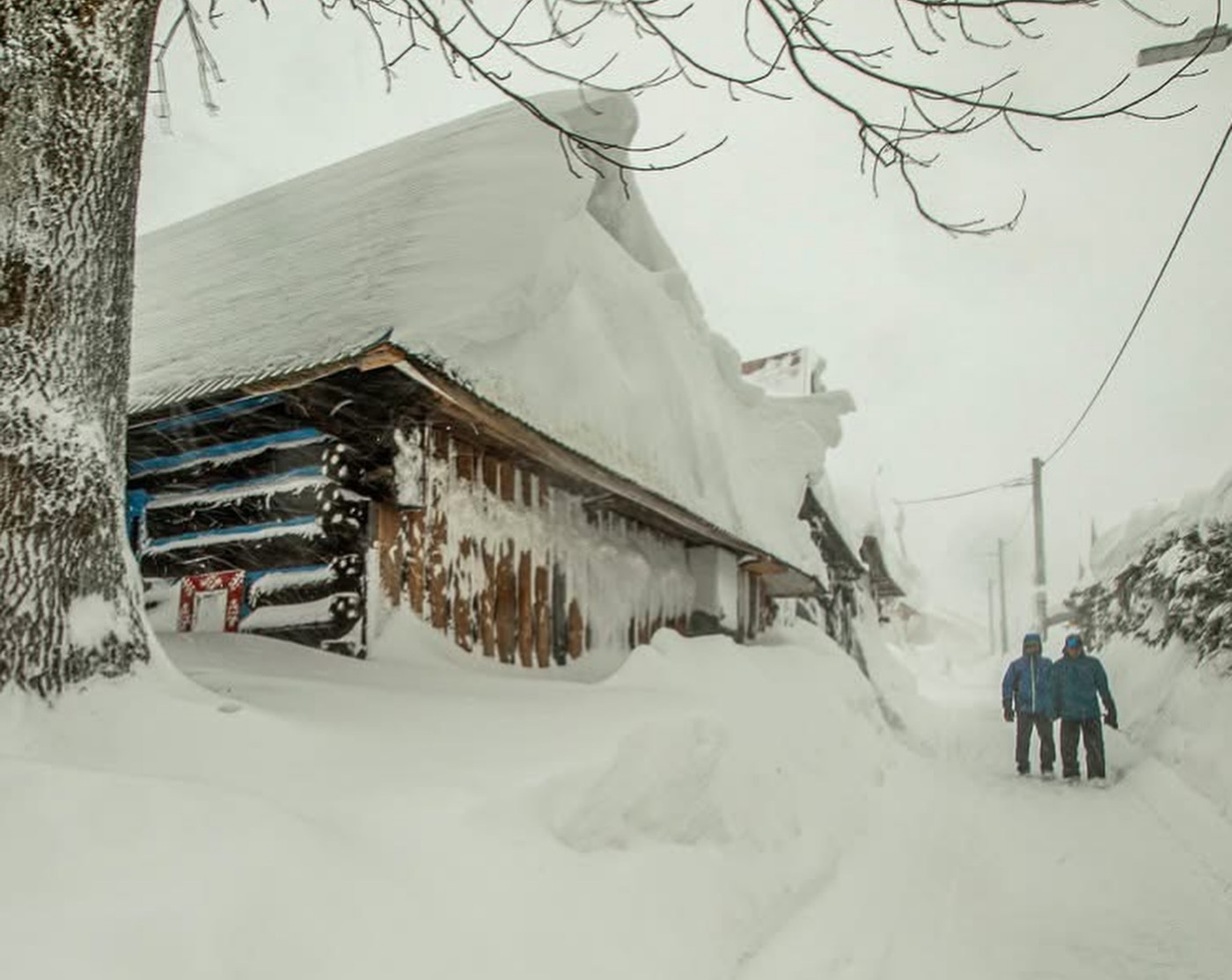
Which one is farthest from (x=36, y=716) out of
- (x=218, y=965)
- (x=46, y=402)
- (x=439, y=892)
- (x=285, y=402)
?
(x=285, y=402)

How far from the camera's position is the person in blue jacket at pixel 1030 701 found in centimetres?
908

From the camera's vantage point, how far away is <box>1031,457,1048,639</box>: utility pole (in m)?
25.4

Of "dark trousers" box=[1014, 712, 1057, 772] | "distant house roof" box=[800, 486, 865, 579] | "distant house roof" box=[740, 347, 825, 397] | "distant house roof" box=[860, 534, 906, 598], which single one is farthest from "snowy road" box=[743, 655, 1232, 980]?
"distant house roof" box=[860, 534, 906, 598]

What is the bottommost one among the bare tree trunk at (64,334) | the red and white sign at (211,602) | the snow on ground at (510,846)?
the snow on ground at (510,846)

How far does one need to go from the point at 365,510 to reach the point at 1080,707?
25.7 ft

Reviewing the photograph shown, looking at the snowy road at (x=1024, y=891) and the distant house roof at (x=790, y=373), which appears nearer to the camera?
the snowy road at (x=1024, y=891)

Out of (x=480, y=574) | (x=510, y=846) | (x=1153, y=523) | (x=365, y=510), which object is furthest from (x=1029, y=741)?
(x=1153, y=523)

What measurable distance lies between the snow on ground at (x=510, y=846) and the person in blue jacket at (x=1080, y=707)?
233cm

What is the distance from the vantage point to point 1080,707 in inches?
348

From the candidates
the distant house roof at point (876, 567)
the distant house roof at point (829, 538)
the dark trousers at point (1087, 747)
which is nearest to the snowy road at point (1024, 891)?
the dark trousers at point (1087, 747)

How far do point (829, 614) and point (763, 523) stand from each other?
7561 mm

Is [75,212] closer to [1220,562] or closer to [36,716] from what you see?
[36,716]

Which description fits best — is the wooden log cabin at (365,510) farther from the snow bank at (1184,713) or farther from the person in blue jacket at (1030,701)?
the person in blue jacket at (1030,701)

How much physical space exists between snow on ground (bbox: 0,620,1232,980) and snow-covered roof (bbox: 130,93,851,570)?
1.50m
